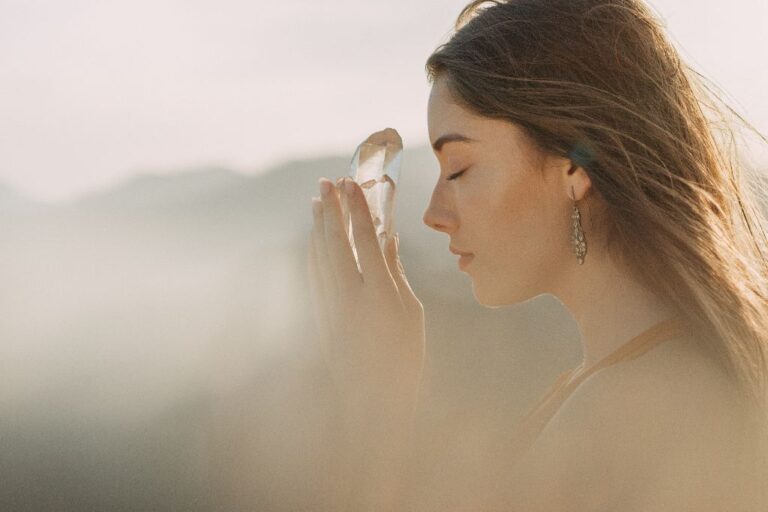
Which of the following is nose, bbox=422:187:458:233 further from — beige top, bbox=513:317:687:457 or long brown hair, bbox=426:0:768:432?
beige top, bbox=513:317:687:457

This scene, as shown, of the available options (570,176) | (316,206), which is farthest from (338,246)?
(570,176)

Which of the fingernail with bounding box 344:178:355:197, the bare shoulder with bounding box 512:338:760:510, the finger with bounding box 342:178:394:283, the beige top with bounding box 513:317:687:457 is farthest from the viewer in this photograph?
the fingernail with bounding box 344:178:355:197

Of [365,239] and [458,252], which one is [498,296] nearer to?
[458,252]

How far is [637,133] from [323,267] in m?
0.93

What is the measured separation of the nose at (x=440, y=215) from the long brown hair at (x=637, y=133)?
28 cm

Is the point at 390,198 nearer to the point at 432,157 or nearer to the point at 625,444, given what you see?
the point at 432,157

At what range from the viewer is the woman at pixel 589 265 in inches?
104

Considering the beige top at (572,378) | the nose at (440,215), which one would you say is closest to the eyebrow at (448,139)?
the nose at (440,215)

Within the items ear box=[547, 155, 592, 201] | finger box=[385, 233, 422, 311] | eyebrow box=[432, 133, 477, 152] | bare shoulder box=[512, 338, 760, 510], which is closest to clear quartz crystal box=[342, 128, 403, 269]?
finger box=[385, 233, 422, 311]

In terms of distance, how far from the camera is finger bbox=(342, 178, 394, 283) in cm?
291

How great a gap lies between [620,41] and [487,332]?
50.9 metres

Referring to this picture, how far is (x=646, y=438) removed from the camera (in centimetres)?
259

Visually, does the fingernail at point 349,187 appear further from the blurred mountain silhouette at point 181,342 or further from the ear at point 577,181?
the blurred mountain silhouette at point 181,342

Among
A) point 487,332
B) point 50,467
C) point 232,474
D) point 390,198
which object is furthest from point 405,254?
point 390,198
